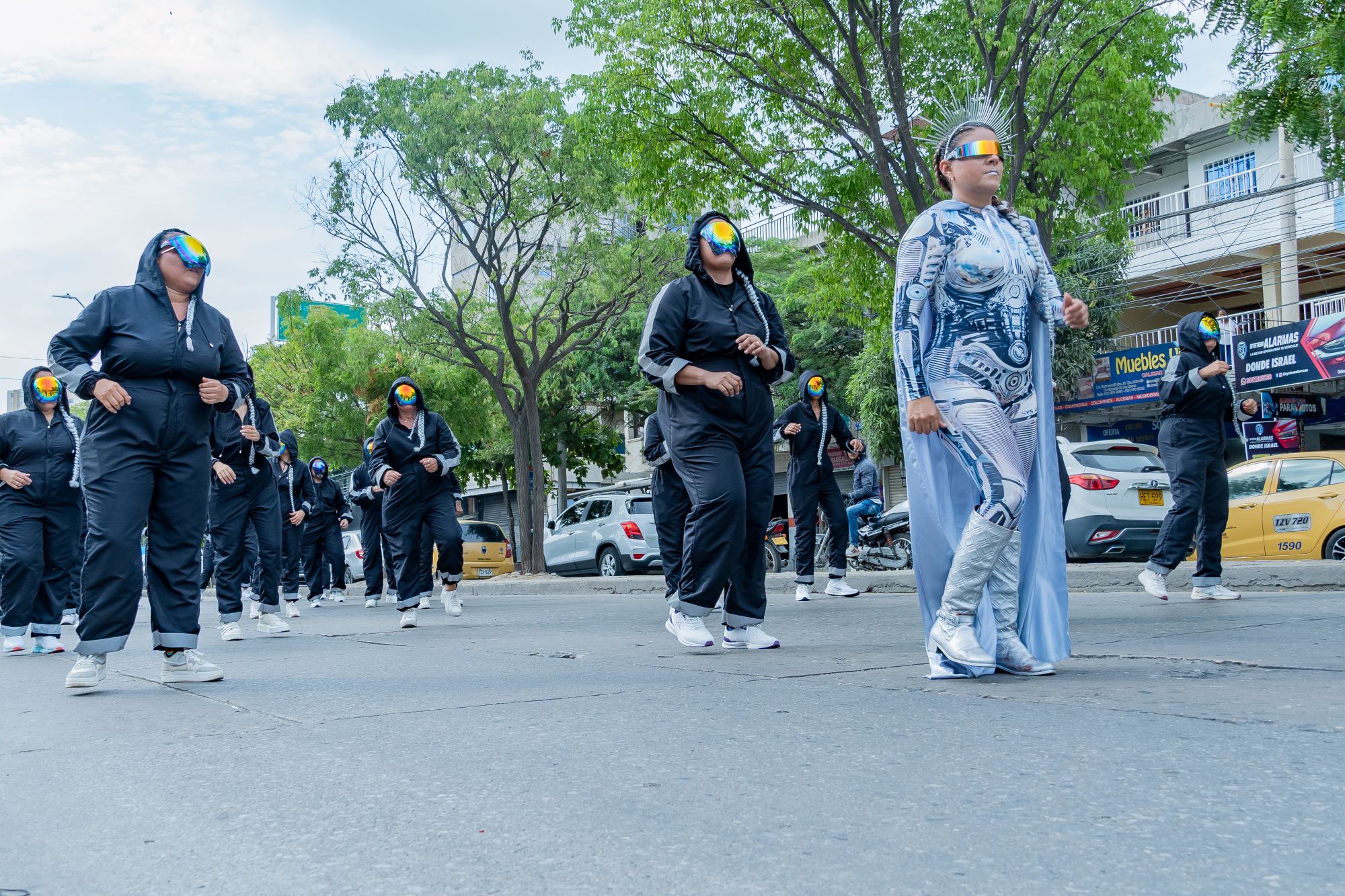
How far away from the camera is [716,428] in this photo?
19.3ft

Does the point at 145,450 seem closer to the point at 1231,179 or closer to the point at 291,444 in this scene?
the point at 291,444

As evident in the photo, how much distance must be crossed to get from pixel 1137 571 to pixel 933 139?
21.6ft

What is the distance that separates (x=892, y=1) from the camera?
39.8ft

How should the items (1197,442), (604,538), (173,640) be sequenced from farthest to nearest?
(604,538) < (1197,442) < (173,640)

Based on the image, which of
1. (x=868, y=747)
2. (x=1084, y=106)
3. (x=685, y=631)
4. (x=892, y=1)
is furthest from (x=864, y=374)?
(x=868, y=747)

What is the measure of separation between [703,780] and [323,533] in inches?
544

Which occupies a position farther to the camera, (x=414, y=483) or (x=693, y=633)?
(x=414, y=483)

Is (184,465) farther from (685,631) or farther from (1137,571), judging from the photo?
(1137,571)

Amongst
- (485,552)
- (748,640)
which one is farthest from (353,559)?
(748,640)

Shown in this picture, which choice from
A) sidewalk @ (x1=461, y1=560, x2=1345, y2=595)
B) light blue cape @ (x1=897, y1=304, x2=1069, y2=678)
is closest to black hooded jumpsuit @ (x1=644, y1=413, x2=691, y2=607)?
sidewalk @ (x1=461, y1=560, x2=1345, y2=595)

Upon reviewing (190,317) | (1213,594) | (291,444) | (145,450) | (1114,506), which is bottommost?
(1213,594)

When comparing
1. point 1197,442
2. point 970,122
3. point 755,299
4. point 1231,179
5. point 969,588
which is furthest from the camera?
point 1231,179

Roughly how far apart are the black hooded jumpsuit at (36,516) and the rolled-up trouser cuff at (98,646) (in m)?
3.36

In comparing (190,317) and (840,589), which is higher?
(190,317)
